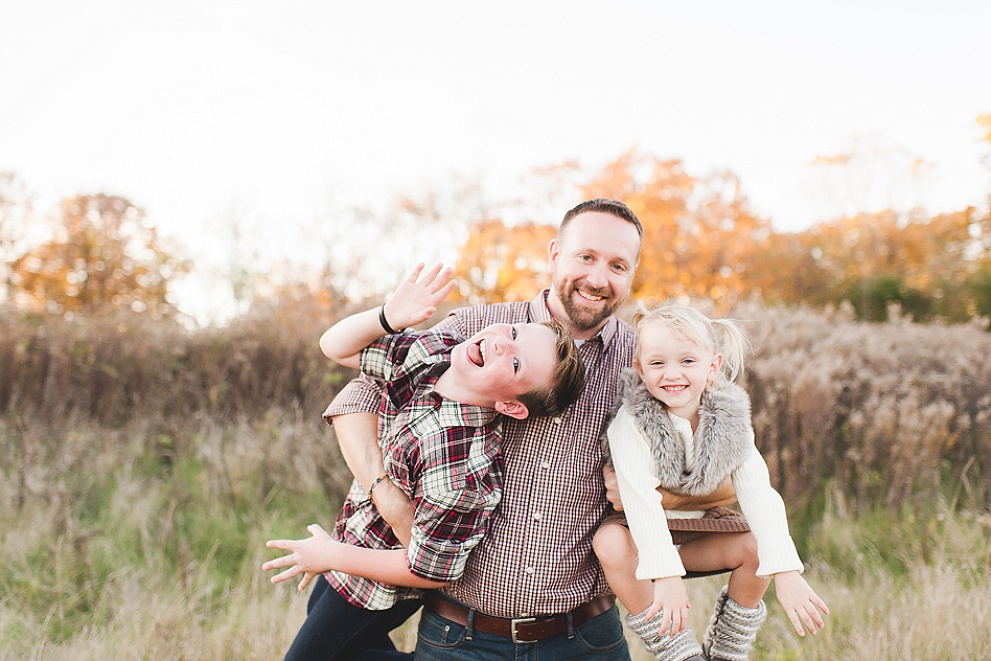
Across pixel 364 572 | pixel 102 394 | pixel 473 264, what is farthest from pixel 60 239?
pixel 364 572

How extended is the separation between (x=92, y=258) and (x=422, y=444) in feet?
48.9

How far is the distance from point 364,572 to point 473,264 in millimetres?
17620

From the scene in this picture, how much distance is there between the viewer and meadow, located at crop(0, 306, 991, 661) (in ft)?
10.9

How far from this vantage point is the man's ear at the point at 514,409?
2463 millimetres

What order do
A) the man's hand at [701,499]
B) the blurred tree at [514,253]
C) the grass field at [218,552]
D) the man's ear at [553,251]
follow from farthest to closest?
the blurred tree at [514,253] < the grass field at [218,552] < the man's ear at [553,251] < the man's hand at [701,499]

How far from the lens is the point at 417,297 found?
8.07 ft

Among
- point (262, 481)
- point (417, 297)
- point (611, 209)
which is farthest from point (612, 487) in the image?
point (262, 481)

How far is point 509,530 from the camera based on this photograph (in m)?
2.42

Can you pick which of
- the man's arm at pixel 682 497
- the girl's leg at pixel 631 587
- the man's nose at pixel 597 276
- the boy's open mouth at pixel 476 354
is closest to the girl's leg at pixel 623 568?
the girl's leg at pixel 631 587

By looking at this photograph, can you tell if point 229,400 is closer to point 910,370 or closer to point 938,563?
point 938,563

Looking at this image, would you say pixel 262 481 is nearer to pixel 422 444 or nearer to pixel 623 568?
pixel 422 444

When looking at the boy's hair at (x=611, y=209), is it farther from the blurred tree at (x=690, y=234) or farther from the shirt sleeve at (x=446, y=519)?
the blurred tree at (x=690, y=234)

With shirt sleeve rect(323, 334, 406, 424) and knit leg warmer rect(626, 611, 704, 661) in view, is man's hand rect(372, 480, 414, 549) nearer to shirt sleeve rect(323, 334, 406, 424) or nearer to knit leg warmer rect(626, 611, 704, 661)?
shirt sleeve rect(323, 334, 406, 424)

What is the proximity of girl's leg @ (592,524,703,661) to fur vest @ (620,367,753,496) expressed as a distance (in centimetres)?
25
